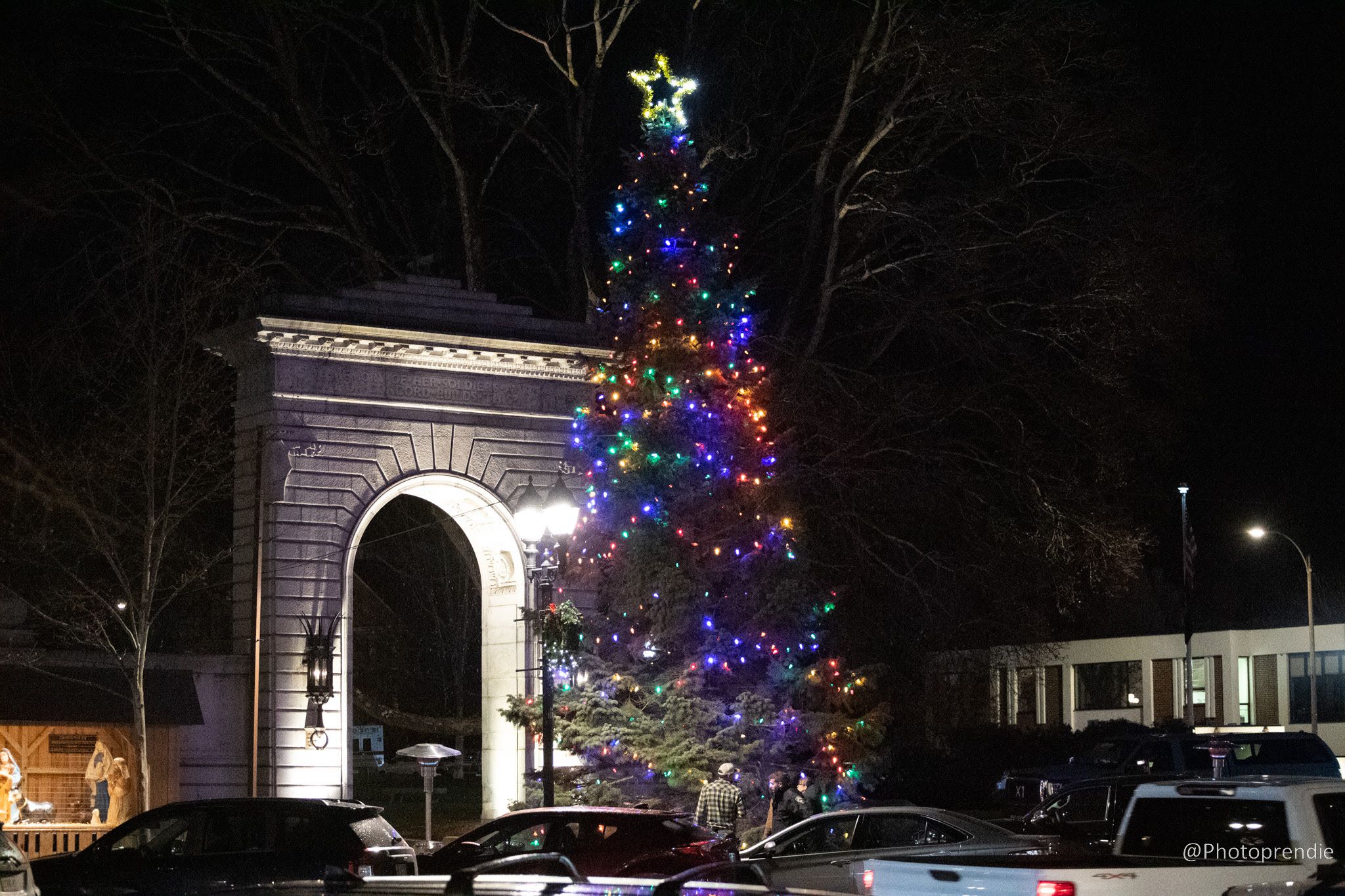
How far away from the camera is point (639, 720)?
2583 cm

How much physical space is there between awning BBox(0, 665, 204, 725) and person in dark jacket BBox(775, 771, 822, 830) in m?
9.32

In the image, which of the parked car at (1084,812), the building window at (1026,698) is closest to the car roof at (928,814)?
the parked car at (1084,812)

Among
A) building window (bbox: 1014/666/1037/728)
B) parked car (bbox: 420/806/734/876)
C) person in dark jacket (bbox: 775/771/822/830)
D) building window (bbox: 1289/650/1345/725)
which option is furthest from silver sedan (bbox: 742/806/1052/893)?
building window (bbox: 1014/666/1037/728)

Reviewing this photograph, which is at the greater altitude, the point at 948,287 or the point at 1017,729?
the point at 948,287

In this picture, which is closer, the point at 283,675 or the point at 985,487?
the point at 283,675

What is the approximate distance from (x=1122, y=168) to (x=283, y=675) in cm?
1907

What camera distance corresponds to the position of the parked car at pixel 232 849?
58.8 ft

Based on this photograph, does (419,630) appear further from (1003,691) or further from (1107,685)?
(1107,685)

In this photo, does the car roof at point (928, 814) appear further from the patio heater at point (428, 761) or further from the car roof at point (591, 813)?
the patio heater at point (428, 761)

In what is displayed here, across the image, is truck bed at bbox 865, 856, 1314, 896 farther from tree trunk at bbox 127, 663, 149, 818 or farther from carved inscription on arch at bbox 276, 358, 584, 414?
carved inscription on arch at bbox 276, 358, 584, 414

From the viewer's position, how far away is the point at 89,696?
27.0 metres

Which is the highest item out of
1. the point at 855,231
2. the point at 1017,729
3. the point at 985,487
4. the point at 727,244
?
the point at 855,231

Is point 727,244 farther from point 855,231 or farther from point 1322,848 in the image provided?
point 1322,848

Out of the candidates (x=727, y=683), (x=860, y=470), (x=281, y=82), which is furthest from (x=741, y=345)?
(x=281, y=82)
